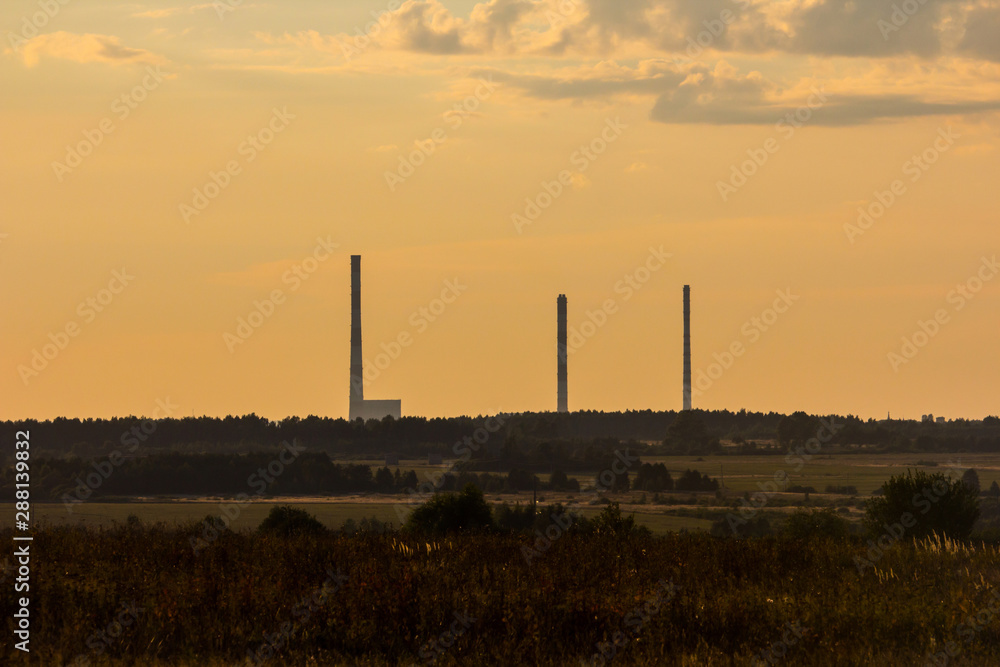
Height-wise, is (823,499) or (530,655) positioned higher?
(530,655)

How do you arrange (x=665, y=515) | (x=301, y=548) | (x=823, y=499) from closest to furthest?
(x=301, y=548) → (x=665, y=515) → (x=823, y=499)

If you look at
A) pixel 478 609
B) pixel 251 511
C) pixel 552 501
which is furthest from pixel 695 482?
pixel 478 609

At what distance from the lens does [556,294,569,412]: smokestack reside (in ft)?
570

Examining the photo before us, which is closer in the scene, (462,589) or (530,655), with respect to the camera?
(530,655)

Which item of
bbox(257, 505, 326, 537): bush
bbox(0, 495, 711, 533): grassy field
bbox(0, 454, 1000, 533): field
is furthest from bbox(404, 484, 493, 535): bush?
bbox(0, 495, 711, 533): grassy field

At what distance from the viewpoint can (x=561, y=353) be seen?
175875mm

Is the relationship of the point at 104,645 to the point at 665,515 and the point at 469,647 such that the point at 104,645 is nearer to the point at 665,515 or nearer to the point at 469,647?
the point at 469,647

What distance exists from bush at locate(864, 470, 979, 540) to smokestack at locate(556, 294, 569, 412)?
130510 millimetres

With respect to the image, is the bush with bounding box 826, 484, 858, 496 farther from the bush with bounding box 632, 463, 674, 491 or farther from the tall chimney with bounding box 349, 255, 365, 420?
the tall chimney with bounding box 349, 255, 365, 420

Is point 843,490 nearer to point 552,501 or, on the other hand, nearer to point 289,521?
point 552,501

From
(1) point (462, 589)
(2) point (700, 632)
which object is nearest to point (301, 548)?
(1) point (462, 589)

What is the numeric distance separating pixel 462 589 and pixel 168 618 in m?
3.53

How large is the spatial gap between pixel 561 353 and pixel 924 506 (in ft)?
442

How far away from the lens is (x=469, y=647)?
492 inches
